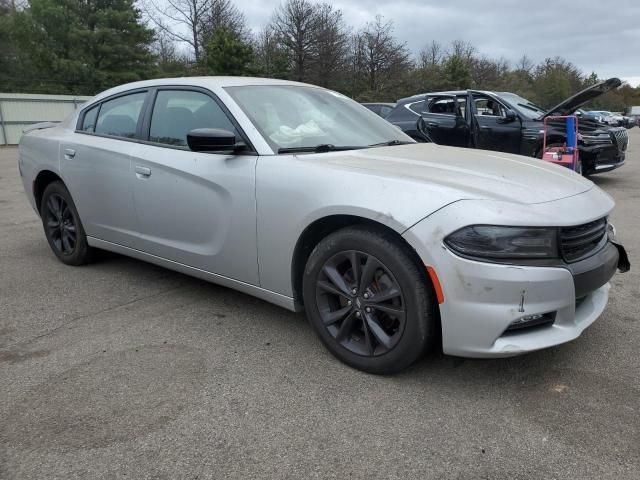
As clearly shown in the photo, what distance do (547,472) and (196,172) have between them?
2.48m

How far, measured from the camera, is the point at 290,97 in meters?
3.62

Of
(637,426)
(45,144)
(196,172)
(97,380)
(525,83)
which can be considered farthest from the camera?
(525,83)

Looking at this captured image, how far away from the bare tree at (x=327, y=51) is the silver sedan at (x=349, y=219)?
37.7 m

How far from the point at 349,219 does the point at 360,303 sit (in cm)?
43

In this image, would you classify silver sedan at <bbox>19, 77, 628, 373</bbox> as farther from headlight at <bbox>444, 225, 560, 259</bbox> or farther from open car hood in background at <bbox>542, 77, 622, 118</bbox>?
open car hood in background at <bbox>542, 77, 622, 118</bbox>

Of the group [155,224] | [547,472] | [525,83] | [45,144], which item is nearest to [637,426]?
[547,472]

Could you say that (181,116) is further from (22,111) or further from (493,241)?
(22,111)

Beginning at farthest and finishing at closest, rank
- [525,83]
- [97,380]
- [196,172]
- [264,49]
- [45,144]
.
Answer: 1. [525,83]
2. [264,49]
3. [45,144]
4. [196,172]
5. [97,380]

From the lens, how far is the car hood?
2.48m

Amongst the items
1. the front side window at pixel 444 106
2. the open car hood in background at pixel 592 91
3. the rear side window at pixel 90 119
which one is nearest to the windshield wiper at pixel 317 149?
the rear side window at pixel 90 119

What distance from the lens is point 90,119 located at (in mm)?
4473

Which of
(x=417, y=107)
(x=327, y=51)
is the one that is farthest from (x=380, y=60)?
(x=417, y=107)

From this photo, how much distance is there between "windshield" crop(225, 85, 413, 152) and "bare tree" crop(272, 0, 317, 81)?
37.5m

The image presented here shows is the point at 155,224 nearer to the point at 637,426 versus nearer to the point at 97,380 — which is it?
the point at 97,380
